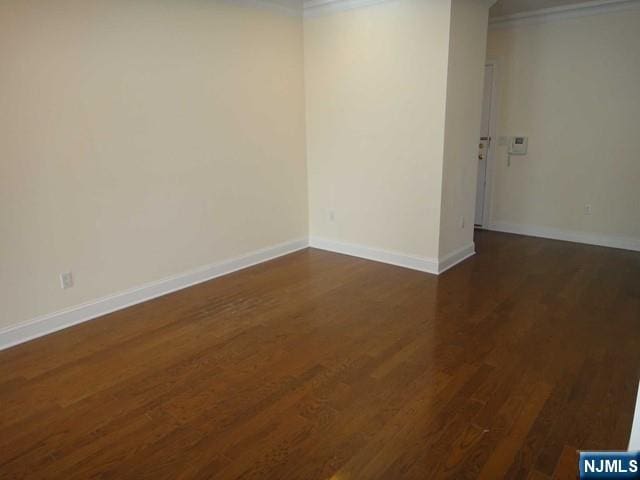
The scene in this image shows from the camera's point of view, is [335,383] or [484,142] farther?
[484,142]

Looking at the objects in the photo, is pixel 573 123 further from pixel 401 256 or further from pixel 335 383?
pixel 335 383

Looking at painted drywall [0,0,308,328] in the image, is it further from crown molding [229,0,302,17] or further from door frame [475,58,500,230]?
door frame [475,58,500,230]

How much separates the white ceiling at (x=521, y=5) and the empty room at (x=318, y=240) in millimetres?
50

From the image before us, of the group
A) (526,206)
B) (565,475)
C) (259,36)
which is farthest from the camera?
(526,206)

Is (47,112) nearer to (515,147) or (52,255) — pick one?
(52,255)

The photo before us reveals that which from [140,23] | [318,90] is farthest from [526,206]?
[140,23]

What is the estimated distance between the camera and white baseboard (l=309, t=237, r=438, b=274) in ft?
14.0

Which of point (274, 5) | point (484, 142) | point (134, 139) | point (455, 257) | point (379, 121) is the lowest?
point (455, 257)

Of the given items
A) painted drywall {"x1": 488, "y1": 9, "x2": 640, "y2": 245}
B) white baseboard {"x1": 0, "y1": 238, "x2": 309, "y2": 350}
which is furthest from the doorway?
white baseboard {"x1": 0, "y1": 238, "x2": 309, "y2": 350}

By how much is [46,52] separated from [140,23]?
75 centimetres

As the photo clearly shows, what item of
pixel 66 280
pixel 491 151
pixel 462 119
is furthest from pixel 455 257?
pixel 66 280

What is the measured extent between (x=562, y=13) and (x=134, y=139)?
4.58 meters

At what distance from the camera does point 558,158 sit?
5.14 metres

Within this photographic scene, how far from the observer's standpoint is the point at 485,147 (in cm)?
566
